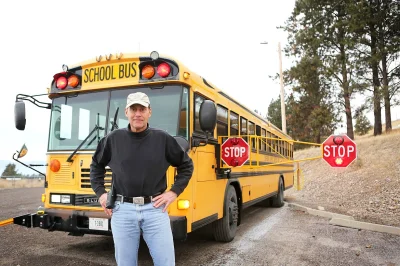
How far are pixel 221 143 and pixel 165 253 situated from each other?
3333 mm

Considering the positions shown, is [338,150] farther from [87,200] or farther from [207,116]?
[87,200]

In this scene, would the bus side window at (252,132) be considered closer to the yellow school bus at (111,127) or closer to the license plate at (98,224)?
the yellow school bus at (111,127)

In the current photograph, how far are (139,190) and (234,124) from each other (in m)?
4.15

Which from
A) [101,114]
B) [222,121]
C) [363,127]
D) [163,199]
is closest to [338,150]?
[222,121]

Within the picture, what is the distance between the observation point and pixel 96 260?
15.7ft

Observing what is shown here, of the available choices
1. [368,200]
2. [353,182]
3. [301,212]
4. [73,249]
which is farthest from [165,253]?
[353,182]

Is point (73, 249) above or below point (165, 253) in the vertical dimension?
below

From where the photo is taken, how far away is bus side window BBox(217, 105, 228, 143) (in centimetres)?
562

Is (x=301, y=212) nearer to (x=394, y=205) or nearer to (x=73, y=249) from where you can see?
(x=394, y=205)

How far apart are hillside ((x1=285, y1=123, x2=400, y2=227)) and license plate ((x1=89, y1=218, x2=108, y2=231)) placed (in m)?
6.18

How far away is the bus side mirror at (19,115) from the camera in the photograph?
15.7 feet

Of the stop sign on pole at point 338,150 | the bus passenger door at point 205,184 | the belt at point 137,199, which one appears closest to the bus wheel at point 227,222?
the bus passenger door at point 205,184

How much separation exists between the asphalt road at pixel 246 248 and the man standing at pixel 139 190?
95.9 inches

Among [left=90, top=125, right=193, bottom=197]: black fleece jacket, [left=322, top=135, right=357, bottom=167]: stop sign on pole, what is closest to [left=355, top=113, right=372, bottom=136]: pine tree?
[left=322, top=135, right=357, bottom=167]: stop sign on pole
